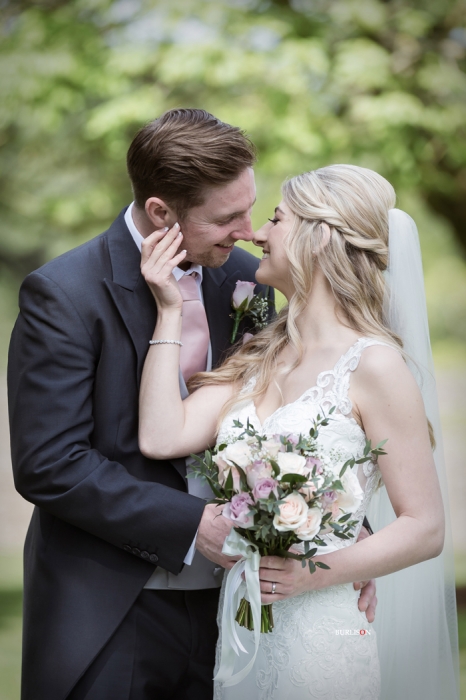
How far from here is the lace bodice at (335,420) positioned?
2.69 m

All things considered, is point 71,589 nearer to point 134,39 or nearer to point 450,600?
point 450,600

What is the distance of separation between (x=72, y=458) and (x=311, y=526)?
92 cm

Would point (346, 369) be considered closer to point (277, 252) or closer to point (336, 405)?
point (336, 405)

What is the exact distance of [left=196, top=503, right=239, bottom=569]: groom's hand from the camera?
104 inches

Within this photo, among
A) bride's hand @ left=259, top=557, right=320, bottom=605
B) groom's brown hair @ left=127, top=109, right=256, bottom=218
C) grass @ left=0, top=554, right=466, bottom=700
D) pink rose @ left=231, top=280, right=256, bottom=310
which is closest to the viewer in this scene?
bride's hand @ left=259, top=557, right=320, bottom=605

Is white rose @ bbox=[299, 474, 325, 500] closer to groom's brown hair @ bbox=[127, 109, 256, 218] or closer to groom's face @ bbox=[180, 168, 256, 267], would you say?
groom's face @ bbox=[180, 168, 256, 267]

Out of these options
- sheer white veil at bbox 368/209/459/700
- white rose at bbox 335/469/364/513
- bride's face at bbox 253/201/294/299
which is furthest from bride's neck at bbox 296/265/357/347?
white rose at bbox 335/469/364/513

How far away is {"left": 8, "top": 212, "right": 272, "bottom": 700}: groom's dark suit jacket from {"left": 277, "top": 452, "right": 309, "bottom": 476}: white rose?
609 millimetres

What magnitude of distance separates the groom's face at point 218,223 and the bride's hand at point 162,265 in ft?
0.40

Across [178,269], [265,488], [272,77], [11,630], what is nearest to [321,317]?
[178,269]

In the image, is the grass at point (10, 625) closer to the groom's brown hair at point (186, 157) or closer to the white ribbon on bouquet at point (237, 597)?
the white ribbon on bouquet at point (237, 597)

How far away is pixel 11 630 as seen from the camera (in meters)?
7.08

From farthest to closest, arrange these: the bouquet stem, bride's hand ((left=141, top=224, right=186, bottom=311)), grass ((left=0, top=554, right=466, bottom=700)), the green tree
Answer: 1. the green tree
2. grass ((left=0, top=554, right=466, bottom=700))
3. bride's hand ((left=141, top=224, right=186, bottom=311))
4. the bouquet stem

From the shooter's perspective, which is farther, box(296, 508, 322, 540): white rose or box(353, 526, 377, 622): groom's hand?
box(353, 526, 377, 622): groom's hand
